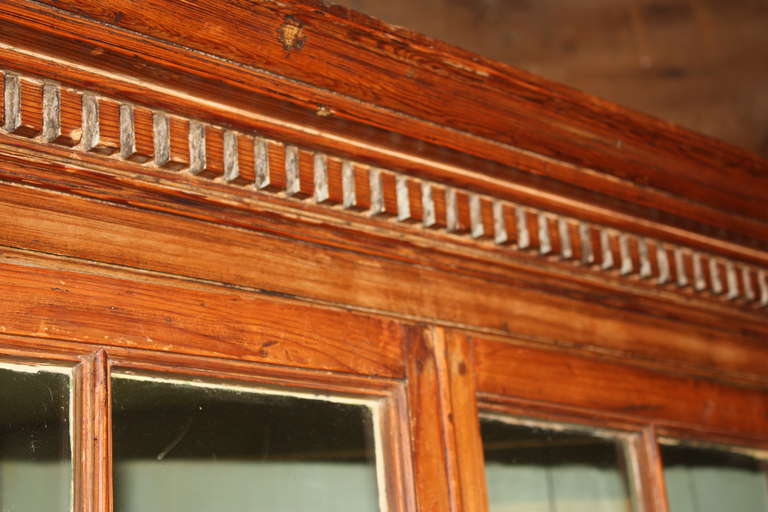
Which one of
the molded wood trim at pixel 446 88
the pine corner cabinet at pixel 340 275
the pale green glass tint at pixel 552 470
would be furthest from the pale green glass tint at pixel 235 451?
the molded wood trim at pixel 446 88

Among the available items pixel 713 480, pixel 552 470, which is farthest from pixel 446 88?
pixel 713 480

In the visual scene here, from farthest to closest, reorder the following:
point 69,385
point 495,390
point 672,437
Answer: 1. point 672,437
2. point 495,390
3. point 69,385

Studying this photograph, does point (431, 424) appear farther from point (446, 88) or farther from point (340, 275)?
point (446, 88)

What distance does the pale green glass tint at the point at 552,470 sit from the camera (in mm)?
1142

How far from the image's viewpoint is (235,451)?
0.96 meters

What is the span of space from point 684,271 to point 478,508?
0.49 meters

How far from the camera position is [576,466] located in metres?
1.22

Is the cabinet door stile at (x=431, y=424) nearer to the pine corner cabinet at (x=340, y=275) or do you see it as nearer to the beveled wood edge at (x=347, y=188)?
the pine corner cabinet at (x=340, y=275)

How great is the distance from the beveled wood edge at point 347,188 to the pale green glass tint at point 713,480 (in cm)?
21

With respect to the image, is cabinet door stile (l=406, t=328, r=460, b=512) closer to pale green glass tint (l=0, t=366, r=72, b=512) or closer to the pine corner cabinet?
the pine corner cabinet

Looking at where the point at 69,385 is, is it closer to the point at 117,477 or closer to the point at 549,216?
the point at 117,477

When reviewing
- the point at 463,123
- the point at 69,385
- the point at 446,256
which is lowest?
the point at 69,385

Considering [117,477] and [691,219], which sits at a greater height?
[691,219]

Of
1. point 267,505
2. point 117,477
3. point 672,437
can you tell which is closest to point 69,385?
point 117,477
